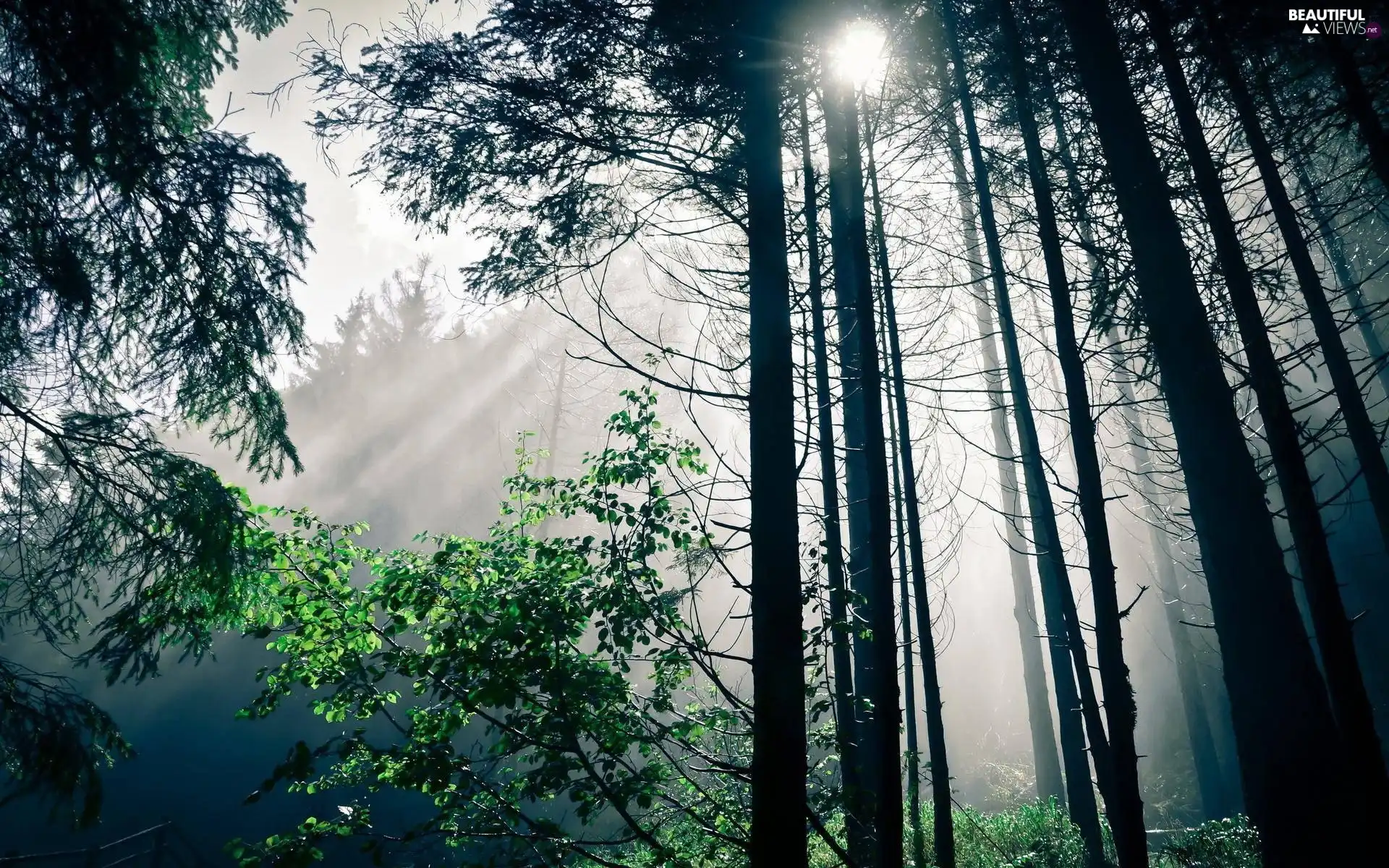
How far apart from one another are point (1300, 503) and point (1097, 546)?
1.27m

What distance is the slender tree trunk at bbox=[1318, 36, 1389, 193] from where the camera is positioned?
14.3 ft

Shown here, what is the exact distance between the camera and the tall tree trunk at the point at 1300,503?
10.9 ft

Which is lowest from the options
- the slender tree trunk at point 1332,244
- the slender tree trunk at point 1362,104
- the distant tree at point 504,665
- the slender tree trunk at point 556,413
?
the distant tree at point 504,665

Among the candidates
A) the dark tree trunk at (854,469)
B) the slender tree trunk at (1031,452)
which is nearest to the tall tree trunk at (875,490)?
the dark tree trunk at (854,469)

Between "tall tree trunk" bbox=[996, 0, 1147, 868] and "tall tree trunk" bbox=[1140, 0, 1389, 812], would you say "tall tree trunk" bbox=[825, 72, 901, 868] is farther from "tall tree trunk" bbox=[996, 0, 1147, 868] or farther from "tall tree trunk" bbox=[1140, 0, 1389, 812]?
"tall tree trunk" bbox=[1140, 0, 1389, 812]

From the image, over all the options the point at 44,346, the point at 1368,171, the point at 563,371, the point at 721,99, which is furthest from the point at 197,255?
the point at 563,371

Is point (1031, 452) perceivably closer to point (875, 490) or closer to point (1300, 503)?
point (1300, 503)

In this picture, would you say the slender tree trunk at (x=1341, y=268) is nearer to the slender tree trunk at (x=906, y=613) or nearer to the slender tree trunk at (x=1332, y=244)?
the slender tree trunk at (x=1332, y=244)

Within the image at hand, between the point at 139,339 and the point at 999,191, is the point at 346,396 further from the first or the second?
the point at 999,191

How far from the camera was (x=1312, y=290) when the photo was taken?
6.41 metres

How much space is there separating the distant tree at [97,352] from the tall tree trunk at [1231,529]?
288 inches

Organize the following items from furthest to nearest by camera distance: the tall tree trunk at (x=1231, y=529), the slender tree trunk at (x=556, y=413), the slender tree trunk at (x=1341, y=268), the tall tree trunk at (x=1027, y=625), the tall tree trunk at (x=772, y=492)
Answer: the slender tree trunk at (x=556, y=413)
the tall tree trunk at (x=1027, y=625)
the slender tree trunk at (x=1341, y=268)
the tall tree trunk at (x=1231, y=529)
the tall tree trunk at (x=772, y=492)

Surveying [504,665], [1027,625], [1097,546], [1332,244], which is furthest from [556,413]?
[1097,546]

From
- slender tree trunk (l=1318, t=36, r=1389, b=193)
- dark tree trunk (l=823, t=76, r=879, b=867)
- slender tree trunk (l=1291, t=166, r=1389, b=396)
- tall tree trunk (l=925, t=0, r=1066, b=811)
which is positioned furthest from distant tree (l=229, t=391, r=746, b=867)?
slender tree trunk (l=1291, t=166, r=1389, b=396)
